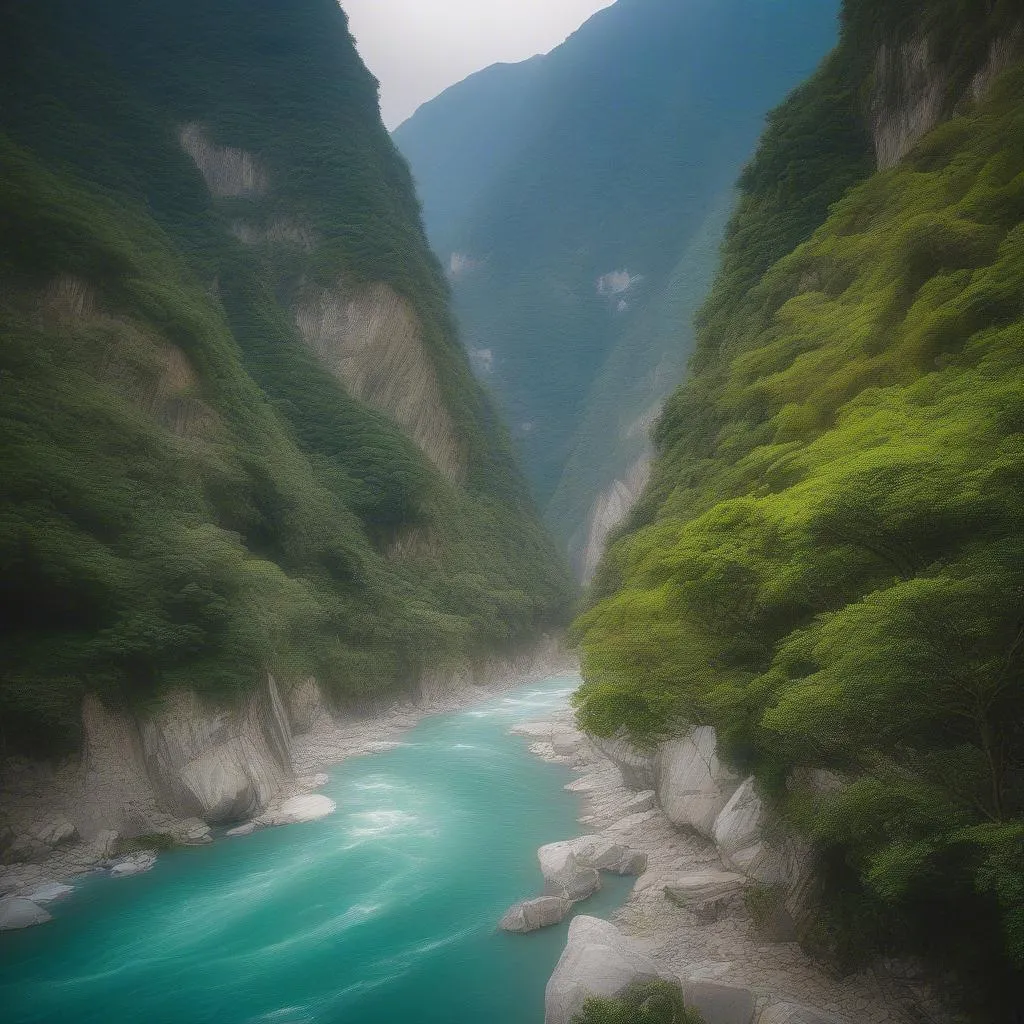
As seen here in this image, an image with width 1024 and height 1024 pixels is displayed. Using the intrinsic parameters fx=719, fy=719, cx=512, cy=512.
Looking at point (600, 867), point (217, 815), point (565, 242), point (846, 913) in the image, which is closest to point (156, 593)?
point (217, 815)

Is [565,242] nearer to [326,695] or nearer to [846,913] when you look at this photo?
[326,695]

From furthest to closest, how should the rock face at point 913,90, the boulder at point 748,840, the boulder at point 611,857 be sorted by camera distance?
1. the rock face at point 913,90
2. the boulder at point 611,857
3. the boulder at point 748,840

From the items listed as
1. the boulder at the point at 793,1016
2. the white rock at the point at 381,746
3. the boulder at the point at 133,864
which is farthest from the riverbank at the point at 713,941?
the white rock at the point at 381,746

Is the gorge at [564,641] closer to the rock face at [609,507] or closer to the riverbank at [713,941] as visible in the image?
the riverbank at [713,941]

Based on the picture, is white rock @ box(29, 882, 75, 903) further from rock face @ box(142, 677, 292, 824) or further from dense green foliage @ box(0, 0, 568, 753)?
rock face @ box(142, 677, 292, 824)

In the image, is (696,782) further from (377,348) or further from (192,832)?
(377,348)

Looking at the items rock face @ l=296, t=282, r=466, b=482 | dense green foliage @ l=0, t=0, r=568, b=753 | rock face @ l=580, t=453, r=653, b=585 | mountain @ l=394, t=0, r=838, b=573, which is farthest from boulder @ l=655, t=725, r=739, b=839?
mountain @ l=394, t=0, r=838, b=573
